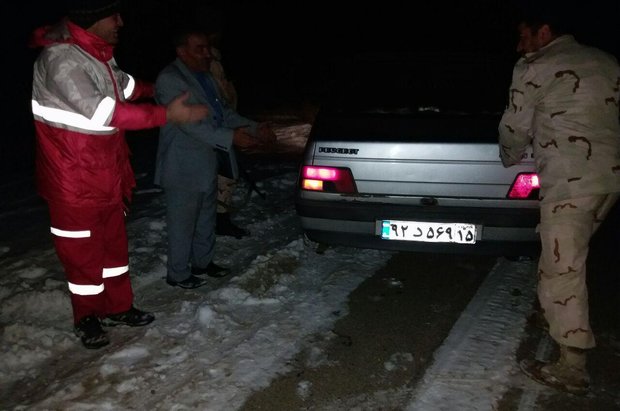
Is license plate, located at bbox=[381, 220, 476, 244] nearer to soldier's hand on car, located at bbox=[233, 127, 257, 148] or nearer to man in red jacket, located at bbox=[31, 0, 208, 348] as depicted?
soldier's hand on car, located at bbox=[233, 127, 257, 148]

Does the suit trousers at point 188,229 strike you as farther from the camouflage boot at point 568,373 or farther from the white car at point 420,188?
the camouflage boot at point 568,373

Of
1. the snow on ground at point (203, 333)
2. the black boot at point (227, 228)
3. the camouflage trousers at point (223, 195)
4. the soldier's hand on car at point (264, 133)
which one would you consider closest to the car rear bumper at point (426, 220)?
the snow on ground at point (203, 333)

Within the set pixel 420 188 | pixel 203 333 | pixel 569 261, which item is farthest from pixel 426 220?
pixel 203 333

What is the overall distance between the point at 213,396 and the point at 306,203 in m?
1.64

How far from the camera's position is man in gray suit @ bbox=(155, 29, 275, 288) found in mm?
3750

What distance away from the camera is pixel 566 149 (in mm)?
2803

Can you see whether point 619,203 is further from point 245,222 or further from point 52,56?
point 52,56

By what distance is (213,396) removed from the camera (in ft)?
9.41

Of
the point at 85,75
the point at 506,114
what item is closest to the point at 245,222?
the point at 85,75

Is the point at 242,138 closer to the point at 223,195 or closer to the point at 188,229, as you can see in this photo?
the point at 188,229

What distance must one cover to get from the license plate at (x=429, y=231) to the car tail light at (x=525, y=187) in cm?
35

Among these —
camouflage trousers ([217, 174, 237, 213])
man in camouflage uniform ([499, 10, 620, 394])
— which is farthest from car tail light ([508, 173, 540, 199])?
camouflage trousers ([217, 174, 237, 213])

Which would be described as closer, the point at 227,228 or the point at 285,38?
the point at 227,228

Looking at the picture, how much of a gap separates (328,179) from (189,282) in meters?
1.30
